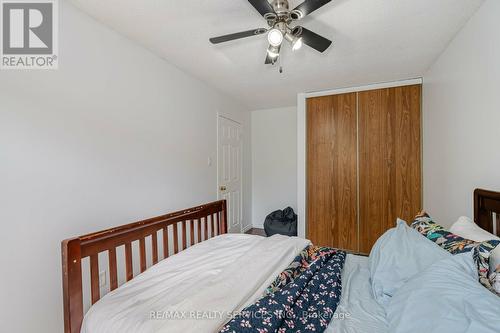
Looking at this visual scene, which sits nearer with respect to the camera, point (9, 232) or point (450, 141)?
point (9, 232)

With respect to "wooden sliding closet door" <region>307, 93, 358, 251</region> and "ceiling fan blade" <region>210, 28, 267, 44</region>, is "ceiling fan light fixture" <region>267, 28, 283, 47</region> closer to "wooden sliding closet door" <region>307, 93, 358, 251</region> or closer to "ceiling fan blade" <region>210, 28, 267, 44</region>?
"ceiling fan blade" <region>210, 28, 267, 44</region>

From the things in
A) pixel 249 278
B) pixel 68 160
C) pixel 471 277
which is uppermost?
pixel 68 160

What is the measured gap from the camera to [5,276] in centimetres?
127

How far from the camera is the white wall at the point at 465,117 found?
1.46 m

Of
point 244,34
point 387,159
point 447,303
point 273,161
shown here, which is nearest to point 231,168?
point 273,161

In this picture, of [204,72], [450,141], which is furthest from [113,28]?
[450,141]

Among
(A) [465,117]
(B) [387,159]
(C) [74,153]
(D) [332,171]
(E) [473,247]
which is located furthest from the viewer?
(D) [332,171]

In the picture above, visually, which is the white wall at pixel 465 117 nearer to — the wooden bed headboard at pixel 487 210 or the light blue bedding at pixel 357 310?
the wooden bed headboard at pixel 487 210

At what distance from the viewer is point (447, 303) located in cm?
76

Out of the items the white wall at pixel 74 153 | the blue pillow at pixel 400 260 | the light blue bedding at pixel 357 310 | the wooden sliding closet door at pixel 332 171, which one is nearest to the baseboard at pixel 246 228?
the wooden sliding closet door at pixel 332 171

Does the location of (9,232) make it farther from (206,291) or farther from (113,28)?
(113,28)

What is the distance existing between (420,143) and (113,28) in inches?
138

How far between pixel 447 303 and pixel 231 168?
10.4 feet

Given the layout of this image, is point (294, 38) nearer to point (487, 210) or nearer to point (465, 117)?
point (465, 117)
